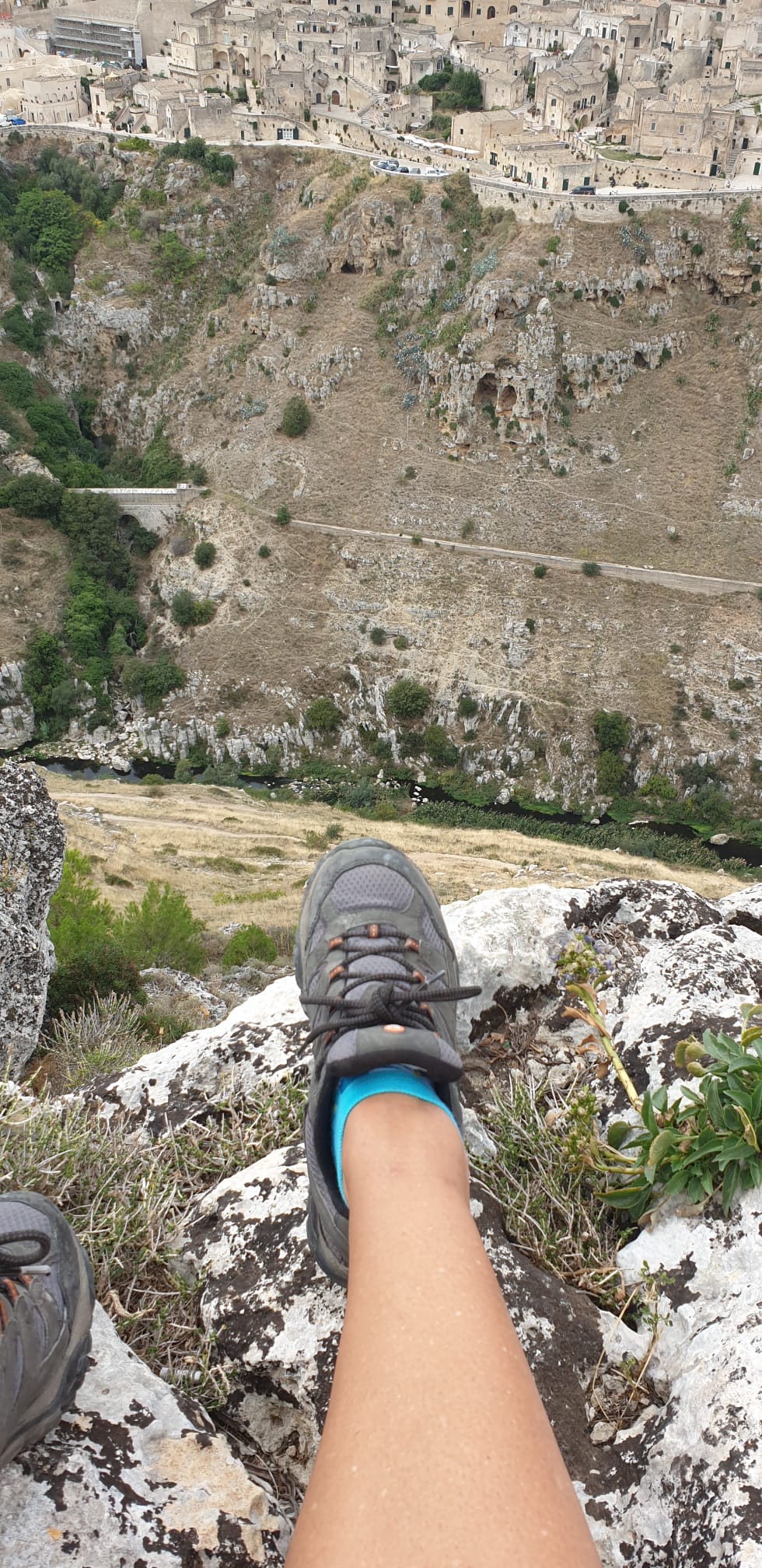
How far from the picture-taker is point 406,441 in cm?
4244

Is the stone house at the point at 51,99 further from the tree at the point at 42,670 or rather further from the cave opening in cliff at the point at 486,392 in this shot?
the tree at the point at 42,670

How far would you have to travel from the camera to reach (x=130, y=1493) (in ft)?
8.13

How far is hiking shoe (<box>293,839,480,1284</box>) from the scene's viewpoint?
110 inches

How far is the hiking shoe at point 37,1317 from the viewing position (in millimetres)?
2379

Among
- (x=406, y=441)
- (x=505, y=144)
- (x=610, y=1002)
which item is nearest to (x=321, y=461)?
(x=406, y=441)

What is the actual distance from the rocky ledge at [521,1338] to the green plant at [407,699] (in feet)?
110

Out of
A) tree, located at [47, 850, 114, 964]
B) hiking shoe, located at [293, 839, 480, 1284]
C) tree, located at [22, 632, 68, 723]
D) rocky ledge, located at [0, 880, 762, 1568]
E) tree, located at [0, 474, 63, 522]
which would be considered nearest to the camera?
rocky ledge, located at [0, 880, 762, 1568]

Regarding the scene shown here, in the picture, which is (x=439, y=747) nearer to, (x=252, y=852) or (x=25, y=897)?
(x=252, y=852)

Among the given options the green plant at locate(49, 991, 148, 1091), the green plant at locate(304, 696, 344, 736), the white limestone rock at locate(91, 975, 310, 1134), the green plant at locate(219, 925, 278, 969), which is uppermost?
the white limestone rock at locate(91, 975, 310, 1134)

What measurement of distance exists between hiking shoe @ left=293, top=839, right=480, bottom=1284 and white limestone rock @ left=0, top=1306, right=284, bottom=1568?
592 millimetres

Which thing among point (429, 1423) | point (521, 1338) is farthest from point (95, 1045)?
point (429, 1423)

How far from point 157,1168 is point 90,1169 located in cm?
26

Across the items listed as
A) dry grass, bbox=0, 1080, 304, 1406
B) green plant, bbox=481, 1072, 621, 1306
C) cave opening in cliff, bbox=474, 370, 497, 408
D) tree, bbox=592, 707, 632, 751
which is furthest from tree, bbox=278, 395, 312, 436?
green plant, bbox=481, 1072, 621, 1306

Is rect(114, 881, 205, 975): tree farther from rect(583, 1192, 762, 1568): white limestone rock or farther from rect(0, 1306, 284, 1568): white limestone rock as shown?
rect(583, 1192, 762, 1568): white limestone rock
